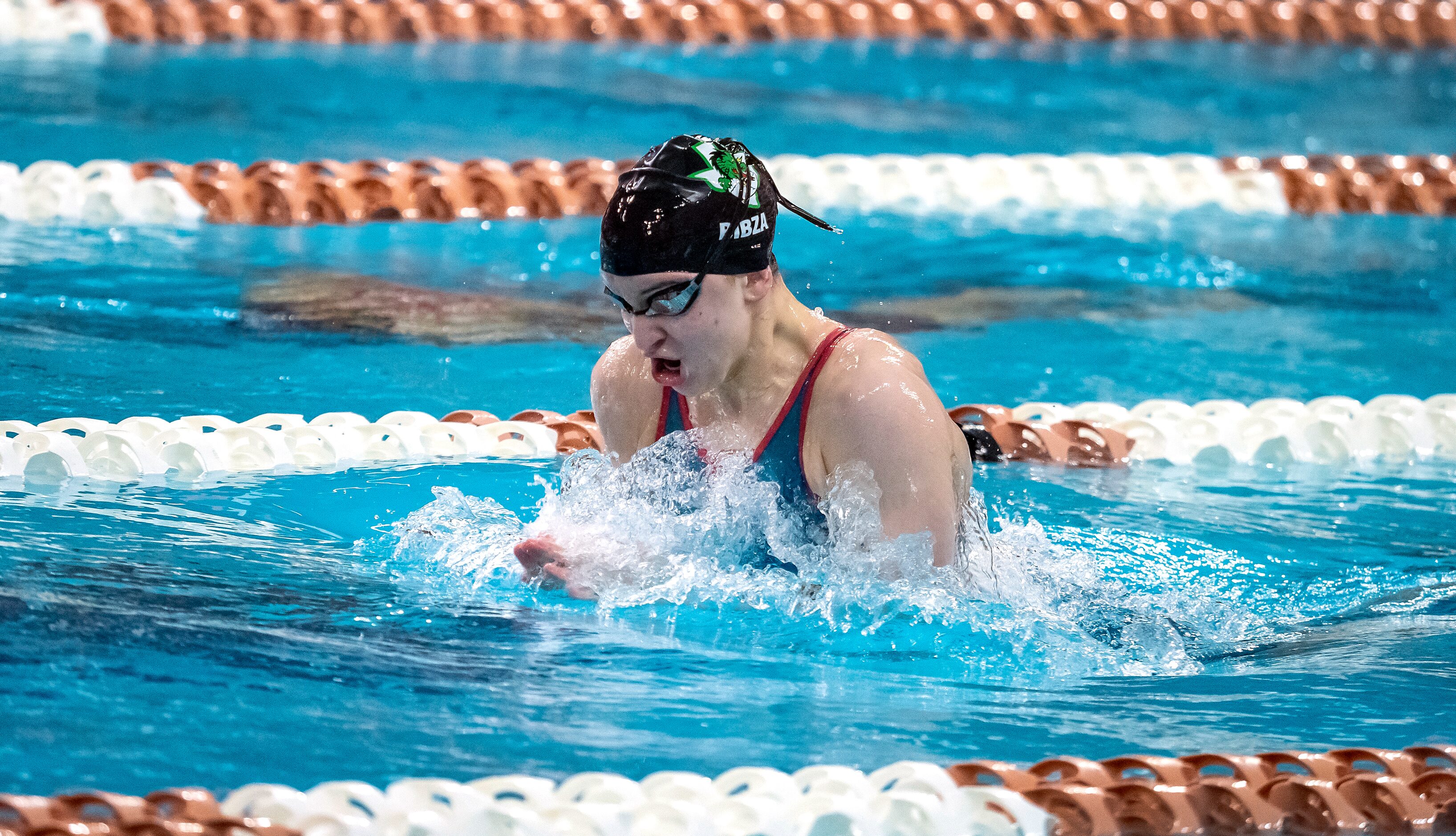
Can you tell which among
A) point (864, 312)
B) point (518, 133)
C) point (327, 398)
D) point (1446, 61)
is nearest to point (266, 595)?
point (327, 398)

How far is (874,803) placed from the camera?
214 cm

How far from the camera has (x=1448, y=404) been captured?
14.0 ft

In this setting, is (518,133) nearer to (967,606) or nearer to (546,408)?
(546,408)

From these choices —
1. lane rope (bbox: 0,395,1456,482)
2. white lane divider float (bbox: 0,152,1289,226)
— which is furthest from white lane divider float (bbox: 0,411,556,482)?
white lane divider float (bbox: 0,152,1289,226)

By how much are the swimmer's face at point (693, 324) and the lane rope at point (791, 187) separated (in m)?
3.51

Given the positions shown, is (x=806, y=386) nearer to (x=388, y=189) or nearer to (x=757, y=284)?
(x=757, y=284)

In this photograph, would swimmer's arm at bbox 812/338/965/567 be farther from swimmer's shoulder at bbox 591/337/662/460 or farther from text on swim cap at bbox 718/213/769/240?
swimmer's shoulder at bbox 591/337/662/460


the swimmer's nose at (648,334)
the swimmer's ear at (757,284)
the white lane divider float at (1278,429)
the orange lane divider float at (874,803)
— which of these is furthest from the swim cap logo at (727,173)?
the white lane divider float at (1278,429)

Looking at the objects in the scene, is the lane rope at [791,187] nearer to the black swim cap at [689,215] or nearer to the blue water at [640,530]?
the blue water at [640,530]

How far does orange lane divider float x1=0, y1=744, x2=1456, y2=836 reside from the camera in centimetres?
197

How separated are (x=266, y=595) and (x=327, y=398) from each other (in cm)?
143

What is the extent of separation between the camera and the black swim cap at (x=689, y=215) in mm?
2350

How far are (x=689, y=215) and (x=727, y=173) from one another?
4.3 inches

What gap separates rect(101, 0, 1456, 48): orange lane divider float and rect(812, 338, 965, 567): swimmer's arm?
21.3ft
